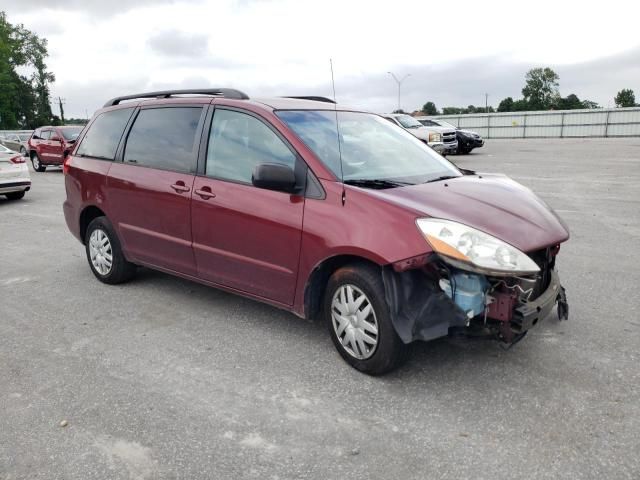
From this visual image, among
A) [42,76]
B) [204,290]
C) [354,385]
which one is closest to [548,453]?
[354,385]

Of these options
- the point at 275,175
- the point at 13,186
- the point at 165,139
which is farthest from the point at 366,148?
the point at 13,186

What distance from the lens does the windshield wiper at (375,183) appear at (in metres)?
3.66

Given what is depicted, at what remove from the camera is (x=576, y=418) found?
9.78 feet

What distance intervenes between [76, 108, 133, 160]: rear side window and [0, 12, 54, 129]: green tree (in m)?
84.8

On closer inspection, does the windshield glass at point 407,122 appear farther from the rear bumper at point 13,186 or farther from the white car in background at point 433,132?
the rear bumper at point 13,186

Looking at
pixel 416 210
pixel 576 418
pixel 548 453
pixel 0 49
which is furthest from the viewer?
pixel 0 49

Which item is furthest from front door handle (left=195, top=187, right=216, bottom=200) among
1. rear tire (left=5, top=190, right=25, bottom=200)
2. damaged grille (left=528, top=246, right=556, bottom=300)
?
rear tire (left=5, top=190, right=25, bottom=200)

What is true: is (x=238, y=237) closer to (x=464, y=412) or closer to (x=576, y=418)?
(x=464, y=412)

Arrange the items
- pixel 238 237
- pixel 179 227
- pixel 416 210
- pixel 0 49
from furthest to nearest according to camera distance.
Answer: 1. pixel 0 49
2. pixel 179 227
3. pixel 238 237
4. pixel 416 210

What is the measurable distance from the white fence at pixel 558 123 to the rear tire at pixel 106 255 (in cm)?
4264

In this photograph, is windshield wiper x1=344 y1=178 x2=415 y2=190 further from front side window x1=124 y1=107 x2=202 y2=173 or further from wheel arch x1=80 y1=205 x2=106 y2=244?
wheel arch x1=80 y1=205 x2=106 y2=244

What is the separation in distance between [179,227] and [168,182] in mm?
395

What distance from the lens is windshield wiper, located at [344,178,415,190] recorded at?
12.0 feet

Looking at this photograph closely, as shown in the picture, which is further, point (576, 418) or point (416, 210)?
point (416, 210)
